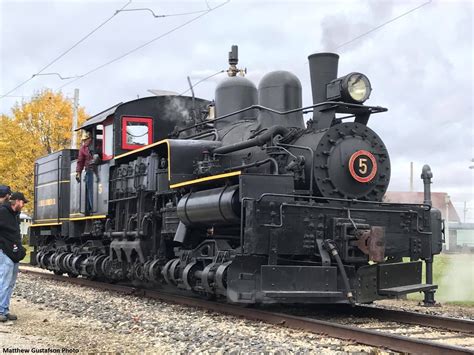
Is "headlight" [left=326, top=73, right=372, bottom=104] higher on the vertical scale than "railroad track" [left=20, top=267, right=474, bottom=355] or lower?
higher

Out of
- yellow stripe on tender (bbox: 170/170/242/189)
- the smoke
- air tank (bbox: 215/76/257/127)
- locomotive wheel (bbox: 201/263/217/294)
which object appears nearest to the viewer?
yellow stripe on tender (bbox: 170/170/242/189)

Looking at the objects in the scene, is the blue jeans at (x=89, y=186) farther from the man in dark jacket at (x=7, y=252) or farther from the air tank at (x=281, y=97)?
the air tank at (x=281, y=97)

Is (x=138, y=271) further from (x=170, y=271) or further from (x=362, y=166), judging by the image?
(x=362, y=166)

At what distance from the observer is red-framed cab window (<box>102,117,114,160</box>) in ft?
40.9

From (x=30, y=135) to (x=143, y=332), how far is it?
84.1ft

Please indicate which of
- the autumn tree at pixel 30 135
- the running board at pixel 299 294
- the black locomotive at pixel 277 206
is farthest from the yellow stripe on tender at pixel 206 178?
the autumn tree at pixel 30 135

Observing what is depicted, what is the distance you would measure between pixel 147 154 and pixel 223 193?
3202 millimetres

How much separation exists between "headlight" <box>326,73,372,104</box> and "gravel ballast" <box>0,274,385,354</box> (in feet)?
10.9

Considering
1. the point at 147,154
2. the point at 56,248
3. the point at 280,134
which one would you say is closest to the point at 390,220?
the point at 280,134

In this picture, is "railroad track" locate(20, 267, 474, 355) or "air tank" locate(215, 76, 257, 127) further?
"air tank" locate(215, 76, 257, 127)

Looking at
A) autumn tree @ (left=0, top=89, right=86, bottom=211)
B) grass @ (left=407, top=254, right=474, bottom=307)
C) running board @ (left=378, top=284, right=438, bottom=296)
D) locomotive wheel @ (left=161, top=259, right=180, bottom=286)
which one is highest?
autumn tree @ (left=0, top=89, right=86, bottom=211)

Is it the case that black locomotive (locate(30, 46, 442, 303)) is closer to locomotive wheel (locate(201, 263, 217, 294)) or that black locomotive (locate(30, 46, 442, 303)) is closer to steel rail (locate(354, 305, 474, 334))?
locomotive wheel (locate(201, 263, 217, 294))

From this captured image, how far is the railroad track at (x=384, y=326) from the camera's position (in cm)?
582

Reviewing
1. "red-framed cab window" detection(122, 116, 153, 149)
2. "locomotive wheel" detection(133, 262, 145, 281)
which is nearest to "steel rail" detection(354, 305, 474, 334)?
"locomotive wheel" detection(133, 262, 145, 281)
